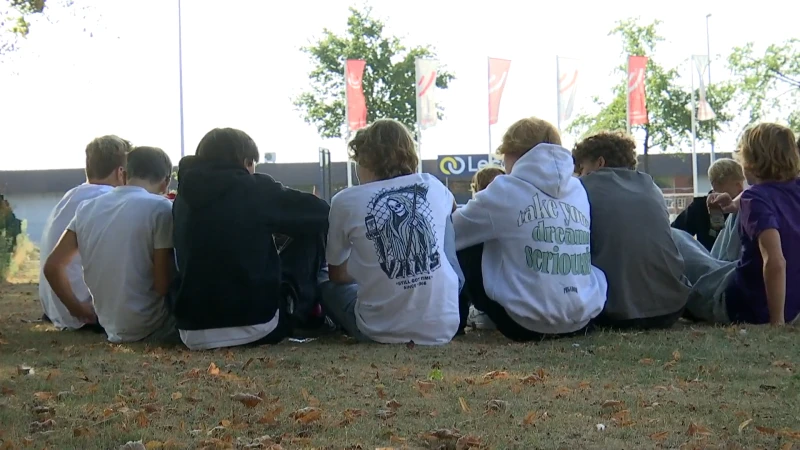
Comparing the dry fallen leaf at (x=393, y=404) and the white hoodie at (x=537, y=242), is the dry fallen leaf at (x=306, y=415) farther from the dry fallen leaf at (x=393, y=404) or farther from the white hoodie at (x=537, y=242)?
the white hoodie at (x=537, y=242)

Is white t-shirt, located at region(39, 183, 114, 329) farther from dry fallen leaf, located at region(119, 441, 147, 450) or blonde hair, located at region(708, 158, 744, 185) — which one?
blonde hair, located at region(708, 158, 744, 185)

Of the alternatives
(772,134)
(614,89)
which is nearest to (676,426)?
(772,134)

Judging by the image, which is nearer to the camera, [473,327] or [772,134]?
[772,134]

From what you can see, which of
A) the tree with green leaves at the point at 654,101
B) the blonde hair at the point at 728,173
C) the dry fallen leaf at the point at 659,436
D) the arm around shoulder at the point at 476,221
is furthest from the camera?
the tree with green leaves at the point at 654,101

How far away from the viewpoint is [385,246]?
17.8 ft

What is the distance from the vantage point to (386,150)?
5.58 m

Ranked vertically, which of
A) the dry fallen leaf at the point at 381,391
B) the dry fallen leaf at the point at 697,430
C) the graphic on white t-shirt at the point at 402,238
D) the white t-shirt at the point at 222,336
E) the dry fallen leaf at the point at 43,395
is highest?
the graphic on white t-shirt at the point at 402,238

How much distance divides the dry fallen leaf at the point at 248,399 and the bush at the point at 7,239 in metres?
12.9

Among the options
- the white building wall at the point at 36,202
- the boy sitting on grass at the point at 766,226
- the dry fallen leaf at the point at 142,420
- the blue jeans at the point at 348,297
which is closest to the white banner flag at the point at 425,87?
the white building wall at the point at 36,202

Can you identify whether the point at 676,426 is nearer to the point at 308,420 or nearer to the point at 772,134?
the point at 308,420

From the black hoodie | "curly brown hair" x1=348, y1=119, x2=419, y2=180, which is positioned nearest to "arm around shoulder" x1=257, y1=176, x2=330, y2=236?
the black hoodie

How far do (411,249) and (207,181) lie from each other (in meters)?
1.29

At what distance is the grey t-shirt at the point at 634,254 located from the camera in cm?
606

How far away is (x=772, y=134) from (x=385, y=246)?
2.74m
